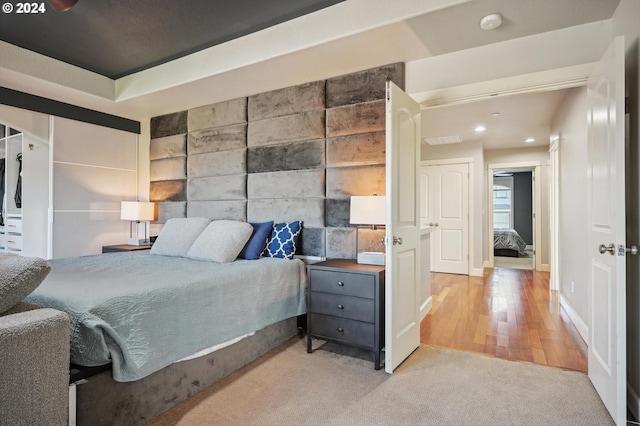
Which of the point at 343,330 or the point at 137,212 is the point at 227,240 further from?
the point at 137,212

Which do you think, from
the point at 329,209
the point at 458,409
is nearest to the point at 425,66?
the point at 329,209

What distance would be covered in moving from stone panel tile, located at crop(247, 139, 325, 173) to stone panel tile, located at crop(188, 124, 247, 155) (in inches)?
8.2

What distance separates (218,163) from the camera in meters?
3.92

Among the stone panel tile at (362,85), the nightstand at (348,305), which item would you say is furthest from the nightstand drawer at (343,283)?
the stone panel tile at (362,85)

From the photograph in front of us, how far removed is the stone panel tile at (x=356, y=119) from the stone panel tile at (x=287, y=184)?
16.8 inches

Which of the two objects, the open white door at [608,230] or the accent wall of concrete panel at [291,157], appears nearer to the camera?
the open white door at [608,230]

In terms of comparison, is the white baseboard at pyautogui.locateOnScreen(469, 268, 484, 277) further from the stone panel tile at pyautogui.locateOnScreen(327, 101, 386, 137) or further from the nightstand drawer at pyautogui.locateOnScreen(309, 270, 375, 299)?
the nightstand drawer at pyautogui.locateOnScreen(309, 270, 375, 299)

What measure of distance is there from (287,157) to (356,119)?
0.81m

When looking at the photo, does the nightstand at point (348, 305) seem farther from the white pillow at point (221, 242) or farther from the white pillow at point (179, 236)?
the white pillow at point (179, 236)

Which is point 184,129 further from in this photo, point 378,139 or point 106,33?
point 378,139

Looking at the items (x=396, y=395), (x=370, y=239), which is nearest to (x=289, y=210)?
(x=370, y=239)

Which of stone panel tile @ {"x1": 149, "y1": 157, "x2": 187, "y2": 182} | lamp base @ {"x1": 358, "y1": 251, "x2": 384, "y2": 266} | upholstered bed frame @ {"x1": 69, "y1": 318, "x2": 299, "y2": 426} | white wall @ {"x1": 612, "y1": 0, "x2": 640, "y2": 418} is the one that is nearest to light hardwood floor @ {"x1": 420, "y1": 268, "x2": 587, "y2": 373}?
white wall @ {"x1": 612, "y1": 0, "x2": 640, "y2": 418}

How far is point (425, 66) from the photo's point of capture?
288 centimetres

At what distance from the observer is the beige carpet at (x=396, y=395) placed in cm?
184
